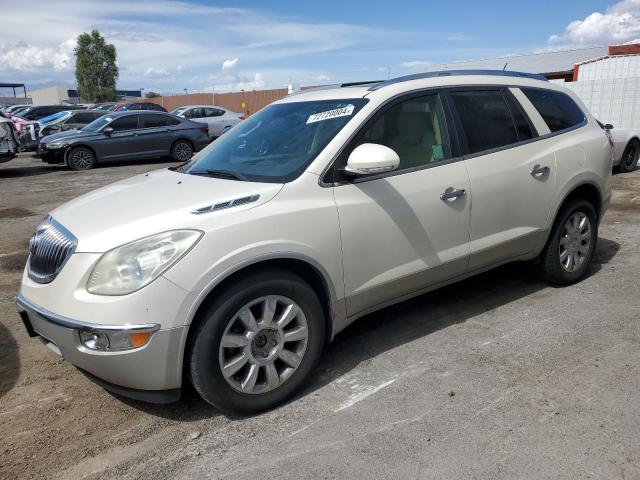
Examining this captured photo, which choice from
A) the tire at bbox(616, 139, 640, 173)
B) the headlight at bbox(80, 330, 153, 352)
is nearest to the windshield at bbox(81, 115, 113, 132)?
the tire at bbox(616, 139, 640, 173)

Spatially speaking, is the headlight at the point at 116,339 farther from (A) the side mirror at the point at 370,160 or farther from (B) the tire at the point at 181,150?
(B) the tire at the point at 181,150

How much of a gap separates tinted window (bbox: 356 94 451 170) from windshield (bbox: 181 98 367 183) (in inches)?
8.2

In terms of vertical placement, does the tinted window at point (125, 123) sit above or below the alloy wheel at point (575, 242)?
above

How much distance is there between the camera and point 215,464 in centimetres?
267

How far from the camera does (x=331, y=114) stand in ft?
11.8

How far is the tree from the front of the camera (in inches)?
2724

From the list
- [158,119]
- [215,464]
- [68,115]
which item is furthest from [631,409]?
[68,115]

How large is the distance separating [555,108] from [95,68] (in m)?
74.5

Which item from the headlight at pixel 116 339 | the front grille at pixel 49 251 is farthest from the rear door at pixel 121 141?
the headlight at pixel 116 339

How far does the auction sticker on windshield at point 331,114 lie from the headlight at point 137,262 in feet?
4.33

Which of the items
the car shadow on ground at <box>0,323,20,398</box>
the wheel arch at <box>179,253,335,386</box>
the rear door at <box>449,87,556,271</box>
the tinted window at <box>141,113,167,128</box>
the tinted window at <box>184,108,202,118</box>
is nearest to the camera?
the wheel arch at <box>179,253,335,386</box>

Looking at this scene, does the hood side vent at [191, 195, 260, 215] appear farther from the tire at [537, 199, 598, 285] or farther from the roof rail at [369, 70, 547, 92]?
the tire at [537, 199, 598, 285]

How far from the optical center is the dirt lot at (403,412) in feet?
8.63

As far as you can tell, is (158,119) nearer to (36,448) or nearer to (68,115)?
(68,115)
